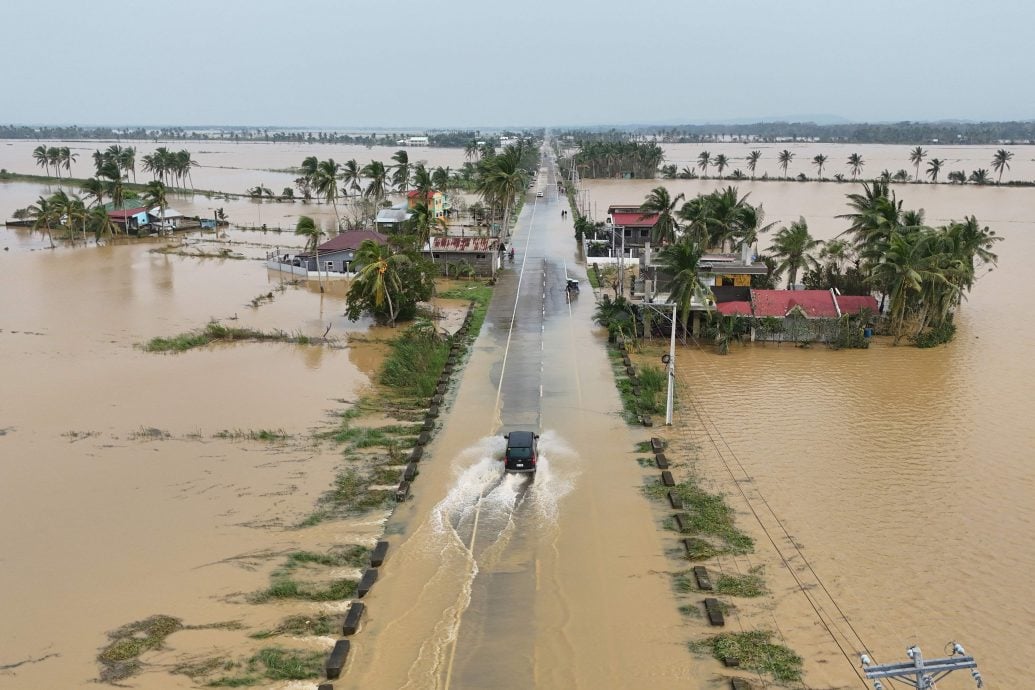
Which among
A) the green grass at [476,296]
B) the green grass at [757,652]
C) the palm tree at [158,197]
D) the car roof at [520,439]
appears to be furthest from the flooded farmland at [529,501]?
the palm tree at [158,197]

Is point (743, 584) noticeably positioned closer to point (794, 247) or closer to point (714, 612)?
point (714, 612)

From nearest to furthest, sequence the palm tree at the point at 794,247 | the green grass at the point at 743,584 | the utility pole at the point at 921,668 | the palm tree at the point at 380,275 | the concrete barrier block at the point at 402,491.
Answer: the utility pole at the point at 921,668, the green grass at the point at 743,584, the concrete barrier block at the point at 402,491, the palm tree at the point at 380,275, the palm tree at the point at 794,247

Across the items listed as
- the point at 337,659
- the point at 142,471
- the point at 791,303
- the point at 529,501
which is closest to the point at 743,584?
the point at 529,501

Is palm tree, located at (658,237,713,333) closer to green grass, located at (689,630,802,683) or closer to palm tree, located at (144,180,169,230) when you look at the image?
green grass, located at (689,630,802,683)

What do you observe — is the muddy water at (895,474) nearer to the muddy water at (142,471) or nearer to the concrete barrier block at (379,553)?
the concrete barrier block at (379,553)

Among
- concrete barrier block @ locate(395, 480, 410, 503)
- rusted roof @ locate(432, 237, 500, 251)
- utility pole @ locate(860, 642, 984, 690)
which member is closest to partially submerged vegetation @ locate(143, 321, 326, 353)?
concrete barrier block @ locate(395, 480, 410, 503)

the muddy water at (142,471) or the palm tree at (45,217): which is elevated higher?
the palm tree at (45,217)
